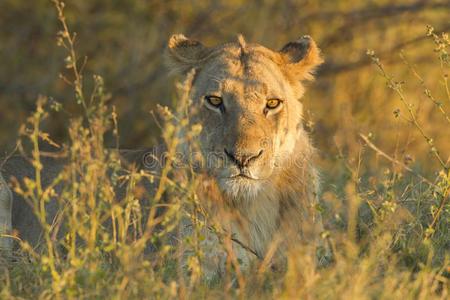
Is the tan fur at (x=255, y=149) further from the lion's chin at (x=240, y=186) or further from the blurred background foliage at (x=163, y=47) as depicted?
the blurred background foliage at (x=163, y=47)

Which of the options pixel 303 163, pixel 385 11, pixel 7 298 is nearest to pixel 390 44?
pixel 385 11

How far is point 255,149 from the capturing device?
4516 millimetres

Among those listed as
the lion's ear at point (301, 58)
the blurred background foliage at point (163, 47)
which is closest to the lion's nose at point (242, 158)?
the lion's ear at point (301, 58)

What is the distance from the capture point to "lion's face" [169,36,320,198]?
4.59 m

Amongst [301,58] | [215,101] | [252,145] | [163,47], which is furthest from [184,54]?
[163,47]

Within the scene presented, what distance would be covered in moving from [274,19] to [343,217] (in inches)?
179

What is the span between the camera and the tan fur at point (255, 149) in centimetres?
464

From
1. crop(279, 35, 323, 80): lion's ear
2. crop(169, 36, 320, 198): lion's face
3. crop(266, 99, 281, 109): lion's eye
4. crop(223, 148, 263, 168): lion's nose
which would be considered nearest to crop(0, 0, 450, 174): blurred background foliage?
crop(279, 35, 323, 80): lion's ear

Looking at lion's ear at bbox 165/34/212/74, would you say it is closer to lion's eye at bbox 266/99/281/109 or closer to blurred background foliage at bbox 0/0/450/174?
lion's eye at bbox 266/99/281/109

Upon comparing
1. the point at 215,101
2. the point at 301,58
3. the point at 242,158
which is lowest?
the point at 242,158

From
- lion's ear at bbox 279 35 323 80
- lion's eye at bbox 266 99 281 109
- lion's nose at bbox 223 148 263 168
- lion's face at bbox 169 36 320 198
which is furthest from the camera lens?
lion's ear at bbox 279 35 323 80

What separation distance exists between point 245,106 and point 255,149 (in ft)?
1.35

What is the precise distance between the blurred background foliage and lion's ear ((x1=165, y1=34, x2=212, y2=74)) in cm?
441

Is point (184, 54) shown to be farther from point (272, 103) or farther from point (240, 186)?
point (240, 186)
